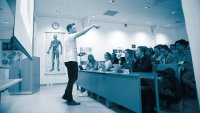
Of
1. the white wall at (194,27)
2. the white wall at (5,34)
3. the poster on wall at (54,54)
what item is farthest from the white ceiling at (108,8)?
the white wall at (194,27)

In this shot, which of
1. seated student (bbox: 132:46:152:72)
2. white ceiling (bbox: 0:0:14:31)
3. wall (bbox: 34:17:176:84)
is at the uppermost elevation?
white ceiling (bbox: 0:0:14:31)

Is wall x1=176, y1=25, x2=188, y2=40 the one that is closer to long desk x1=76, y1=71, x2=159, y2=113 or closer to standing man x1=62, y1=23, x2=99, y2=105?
long desk x1=76, y1=71, x2=159, y2=113

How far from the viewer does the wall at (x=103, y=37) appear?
746cm

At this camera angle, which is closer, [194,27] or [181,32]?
[194,27]

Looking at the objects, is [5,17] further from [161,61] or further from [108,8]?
[161,61]

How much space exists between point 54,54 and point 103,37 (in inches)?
108

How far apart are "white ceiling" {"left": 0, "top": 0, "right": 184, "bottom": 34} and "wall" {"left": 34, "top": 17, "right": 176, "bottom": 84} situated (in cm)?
39

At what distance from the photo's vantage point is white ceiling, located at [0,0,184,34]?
6.12 metres

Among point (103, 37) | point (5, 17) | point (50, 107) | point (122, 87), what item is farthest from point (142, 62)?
point (5, 17)

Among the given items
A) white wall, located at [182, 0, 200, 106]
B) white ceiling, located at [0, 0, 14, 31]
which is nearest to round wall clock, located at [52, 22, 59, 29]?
white ceiling, located at [0, 0, 14, 31]

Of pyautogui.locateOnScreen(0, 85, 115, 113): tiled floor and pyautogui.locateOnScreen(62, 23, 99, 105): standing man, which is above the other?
pyautogui.locateOnScreen(62, 23, 99, 105): standing man

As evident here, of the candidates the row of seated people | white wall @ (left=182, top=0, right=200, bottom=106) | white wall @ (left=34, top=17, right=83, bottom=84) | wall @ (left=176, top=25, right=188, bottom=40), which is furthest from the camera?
wall @ (left=176, top=25, right=188, bottom=40)

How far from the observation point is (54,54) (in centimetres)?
756

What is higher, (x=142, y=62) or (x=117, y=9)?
(x=117, y=9)
